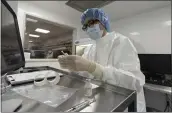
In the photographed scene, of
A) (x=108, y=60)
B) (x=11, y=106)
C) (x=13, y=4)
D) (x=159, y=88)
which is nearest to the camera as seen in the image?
A: (x=11, y=106)

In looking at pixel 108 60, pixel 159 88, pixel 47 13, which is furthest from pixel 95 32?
pixel 159 88

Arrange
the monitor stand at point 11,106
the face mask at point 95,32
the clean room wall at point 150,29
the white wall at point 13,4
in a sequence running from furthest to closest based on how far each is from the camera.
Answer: the clean room wall at point 150,29 < the white wall at point 13,4 < the face mask at point 95,32 < the monitor stand at point 11,106

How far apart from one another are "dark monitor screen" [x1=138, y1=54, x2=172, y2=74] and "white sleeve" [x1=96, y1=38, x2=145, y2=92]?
1394 mm

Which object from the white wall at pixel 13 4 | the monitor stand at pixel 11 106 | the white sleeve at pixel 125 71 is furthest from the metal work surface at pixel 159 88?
the white wall at pixel 13 4

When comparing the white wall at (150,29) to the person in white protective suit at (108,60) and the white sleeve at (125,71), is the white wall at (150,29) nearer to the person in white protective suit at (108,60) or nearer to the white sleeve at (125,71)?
the person in white protective suit at (108,60)

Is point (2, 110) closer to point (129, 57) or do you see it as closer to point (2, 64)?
point (2, 64)

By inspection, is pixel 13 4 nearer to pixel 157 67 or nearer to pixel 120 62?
pixel 120 62

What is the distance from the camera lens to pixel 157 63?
1.86m

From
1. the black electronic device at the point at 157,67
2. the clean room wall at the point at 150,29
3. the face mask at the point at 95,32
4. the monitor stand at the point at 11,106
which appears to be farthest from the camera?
the clean room wall at the point at 150,29

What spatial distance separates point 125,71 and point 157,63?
152cm

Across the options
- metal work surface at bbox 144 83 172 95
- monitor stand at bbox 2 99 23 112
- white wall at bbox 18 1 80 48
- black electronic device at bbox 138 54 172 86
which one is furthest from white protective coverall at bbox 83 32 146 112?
black electronic device at bbox 138 54 172 86

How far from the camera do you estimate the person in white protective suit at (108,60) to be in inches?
25.3

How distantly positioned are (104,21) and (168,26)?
1639mm

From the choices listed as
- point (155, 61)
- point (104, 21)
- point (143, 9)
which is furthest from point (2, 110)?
point (143, 9)
